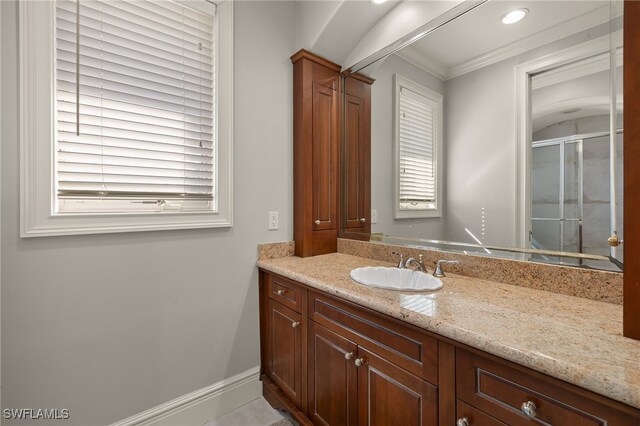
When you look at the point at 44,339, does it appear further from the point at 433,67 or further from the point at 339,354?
the point at 433,67

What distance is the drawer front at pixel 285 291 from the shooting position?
1620 millimetres

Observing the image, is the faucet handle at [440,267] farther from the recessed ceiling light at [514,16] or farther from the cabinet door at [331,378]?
the recessed ceiling light at [514,16]

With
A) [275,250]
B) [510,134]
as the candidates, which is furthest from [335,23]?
[275,250]

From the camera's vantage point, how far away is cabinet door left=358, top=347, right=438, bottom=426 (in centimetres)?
99

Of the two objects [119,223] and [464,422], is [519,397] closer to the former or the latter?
[464,422]

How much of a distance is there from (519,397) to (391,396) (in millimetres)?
466

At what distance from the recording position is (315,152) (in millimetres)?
2080

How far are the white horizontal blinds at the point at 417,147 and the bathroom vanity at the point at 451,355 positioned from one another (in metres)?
0.57

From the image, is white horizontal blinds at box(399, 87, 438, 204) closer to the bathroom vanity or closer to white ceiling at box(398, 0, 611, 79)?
white ceiling at box(398, 0, 611, 79)

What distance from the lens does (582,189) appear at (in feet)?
3.82

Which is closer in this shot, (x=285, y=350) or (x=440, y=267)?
(x=440, y=267)

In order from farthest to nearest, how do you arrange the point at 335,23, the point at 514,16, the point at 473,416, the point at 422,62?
the point at 335,23, the point at 422,62, the point at 514,16, the point at 473,416

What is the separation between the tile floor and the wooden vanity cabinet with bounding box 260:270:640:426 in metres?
0.07

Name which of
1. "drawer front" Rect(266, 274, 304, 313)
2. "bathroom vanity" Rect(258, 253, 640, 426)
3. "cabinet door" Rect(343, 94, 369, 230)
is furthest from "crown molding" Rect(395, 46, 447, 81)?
"drawer front" Rect(266, 274, 304, 313)
